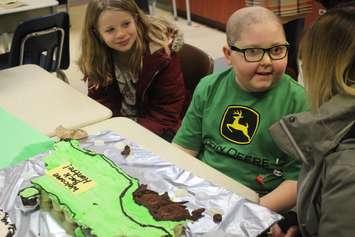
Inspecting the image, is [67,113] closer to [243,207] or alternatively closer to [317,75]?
[243,207]

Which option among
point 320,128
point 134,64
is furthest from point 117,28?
point 320,128

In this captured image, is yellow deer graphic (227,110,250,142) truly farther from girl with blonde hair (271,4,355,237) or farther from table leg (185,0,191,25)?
table leg (185,0,191,25)

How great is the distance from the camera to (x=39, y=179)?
47.2 inches

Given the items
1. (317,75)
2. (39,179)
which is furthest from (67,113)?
(317,75)

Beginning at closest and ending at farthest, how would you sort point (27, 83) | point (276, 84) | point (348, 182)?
point (348, 182), point (276, 84), point (27, 83)

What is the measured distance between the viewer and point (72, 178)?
1202 mm

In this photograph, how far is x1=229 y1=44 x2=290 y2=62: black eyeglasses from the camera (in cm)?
140

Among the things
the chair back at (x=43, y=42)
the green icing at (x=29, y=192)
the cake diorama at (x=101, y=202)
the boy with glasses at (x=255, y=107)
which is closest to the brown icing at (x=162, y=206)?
the cake diorama at (x=101, y=202)

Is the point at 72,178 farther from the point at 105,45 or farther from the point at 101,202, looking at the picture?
the point at 105,45

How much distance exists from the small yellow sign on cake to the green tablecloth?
17cm

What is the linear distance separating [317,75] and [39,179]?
0.70 m

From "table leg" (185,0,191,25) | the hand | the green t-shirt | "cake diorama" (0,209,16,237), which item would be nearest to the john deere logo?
the green t-shirt

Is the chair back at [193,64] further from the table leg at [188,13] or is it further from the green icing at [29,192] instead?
the table leg at [188,13]

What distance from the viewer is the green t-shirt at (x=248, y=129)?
1437mm
